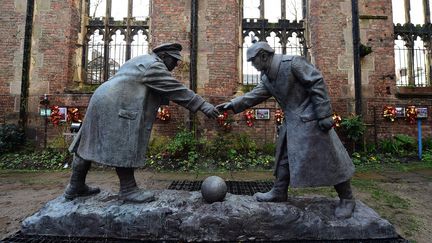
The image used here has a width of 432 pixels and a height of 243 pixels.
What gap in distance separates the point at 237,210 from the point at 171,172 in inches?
159

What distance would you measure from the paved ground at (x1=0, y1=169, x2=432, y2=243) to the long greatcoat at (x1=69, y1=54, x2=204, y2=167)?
133cm

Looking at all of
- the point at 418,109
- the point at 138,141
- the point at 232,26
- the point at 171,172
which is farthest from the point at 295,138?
the point at 418,109

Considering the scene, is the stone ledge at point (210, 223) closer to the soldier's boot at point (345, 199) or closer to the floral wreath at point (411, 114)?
the soldier's boot at point (345, 199)

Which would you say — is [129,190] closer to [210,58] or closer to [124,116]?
[124,116]

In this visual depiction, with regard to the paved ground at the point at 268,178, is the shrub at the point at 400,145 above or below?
above

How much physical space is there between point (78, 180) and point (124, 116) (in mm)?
929

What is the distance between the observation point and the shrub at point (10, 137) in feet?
24.6

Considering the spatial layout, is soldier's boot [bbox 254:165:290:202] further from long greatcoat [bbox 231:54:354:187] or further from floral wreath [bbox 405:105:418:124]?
floral wreath [bbox 405:105:418:124]

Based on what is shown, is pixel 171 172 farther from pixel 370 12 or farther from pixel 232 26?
pixel 370 12

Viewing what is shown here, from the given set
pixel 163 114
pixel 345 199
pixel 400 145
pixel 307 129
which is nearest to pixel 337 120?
pixel 400 145

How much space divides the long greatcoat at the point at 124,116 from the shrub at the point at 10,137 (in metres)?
6.22

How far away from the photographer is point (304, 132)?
2695 millimetres

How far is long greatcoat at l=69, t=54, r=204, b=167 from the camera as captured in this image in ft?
8.91

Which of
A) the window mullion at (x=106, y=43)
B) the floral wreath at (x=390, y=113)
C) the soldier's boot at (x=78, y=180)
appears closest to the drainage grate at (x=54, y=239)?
the soldier's boot at (x=78, y=180)
